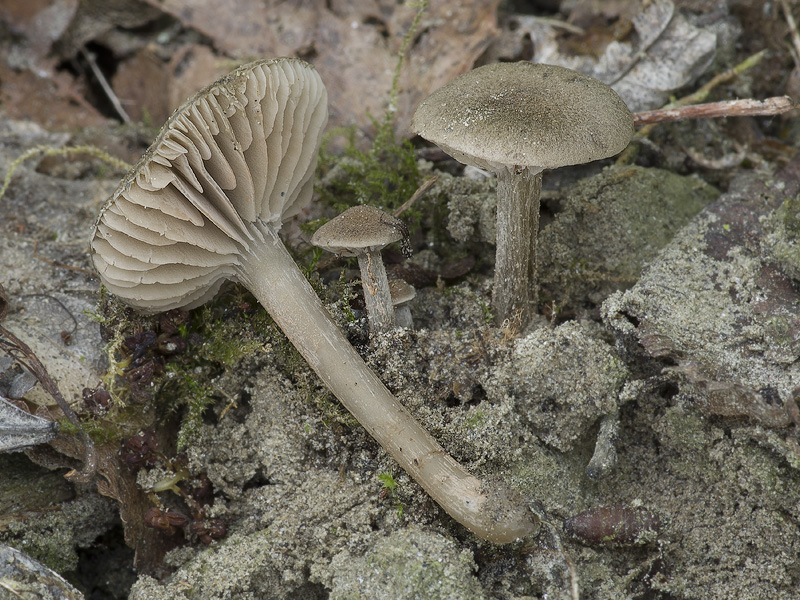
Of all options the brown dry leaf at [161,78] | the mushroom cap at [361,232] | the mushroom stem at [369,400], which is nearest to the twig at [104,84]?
the brown dry leaf at [161,78]

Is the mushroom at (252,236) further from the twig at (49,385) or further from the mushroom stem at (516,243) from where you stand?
the mushroom stem at (516,243)

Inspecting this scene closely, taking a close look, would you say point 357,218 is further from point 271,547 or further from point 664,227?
point 664,227

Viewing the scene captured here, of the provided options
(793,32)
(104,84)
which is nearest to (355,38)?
(104,84)

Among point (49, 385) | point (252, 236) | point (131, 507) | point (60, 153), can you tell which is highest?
point (60, 153)

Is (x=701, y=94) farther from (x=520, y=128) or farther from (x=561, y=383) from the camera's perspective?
(x=561, y=383)

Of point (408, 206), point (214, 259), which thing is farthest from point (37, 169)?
point (408, 206)

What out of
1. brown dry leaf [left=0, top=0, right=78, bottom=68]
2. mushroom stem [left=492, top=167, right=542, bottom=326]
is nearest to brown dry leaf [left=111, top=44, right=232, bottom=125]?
brown dry leaf [left=0, top=0, right=78, bottom=68]
